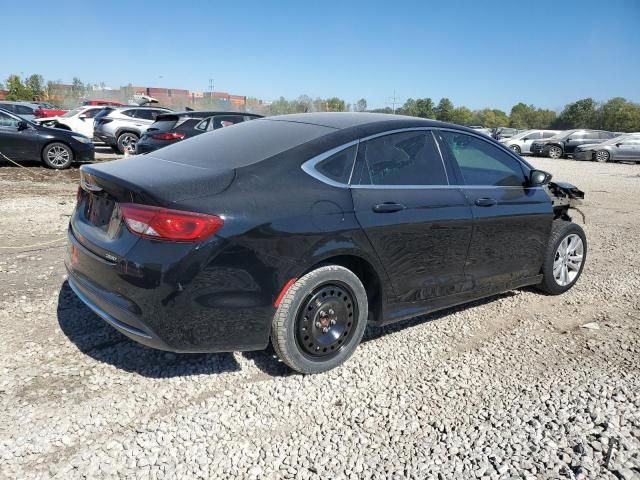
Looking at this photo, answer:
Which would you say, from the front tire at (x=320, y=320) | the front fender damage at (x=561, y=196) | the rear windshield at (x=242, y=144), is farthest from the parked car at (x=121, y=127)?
the front tire at (x=320, y=320)

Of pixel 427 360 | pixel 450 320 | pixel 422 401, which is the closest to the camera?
pixel 422 401

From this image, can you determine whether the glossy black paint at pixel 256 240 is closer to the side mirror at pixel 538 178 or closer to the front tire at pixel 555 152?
the side mirror at pixel 538 178

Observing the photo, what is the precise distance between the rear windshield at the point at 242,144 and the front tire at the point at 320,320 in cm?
83

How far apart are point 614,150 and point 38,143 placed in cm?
2391

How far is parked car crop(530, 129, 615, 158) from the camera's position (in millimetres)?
26578

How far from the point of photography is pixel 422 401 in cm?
305

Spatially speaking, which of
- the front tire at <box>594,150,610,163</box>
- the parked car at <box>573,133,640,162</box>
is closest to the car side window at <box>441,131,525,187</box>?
the parked car at <box>573,133,640,162</box>

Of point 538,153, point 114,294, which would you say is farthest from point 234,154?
point 538,153

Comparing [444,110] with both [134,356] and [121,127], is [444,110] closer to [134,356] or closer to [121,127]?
[121,127]

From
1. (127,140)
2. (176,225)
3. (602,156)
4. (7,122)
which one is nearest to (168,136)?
(7,122)

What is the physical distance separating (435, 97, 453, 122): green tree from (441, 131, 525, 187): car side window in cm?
6027

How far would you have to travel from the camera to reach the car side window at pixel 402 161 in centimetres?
343

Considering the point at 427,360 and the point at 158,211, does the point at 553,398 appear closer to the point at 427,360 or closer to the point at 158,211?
the point at 427,360

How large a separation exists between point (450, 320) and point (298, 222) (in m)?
1.95
